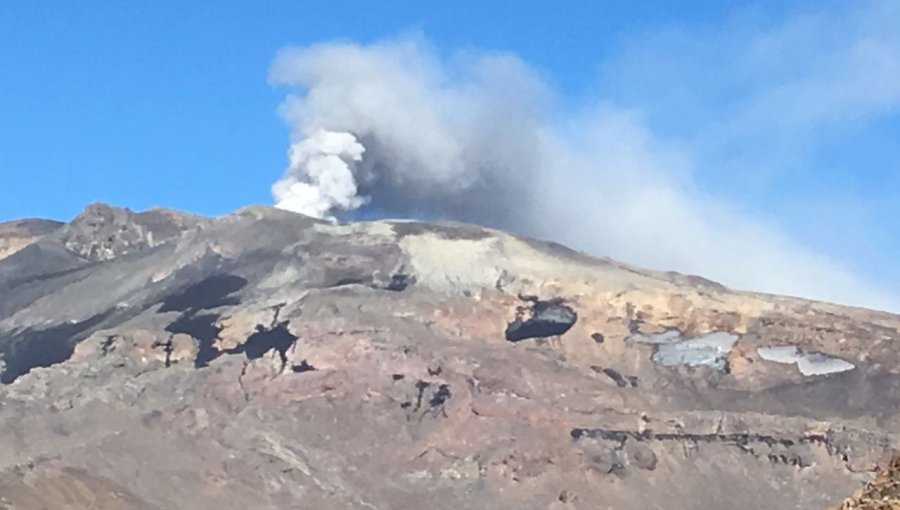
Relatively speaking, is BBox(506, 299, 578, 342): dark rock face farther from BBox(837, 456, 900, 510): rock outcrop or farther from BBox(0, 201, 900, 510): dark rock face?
BBox(837, 456, 900, 510): rock outcrop

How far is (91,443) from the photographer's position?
12194cm

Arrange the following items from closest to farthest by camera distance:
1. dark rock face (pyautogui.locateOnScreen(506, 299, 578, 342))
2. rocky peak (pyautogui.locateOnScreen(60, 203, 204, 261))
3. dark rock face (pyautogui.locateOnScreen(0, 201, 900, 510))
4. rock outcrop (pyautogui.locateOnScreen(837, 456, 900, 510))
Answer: rock outcrop (pyautogui.locateOnScreen(837, 456, 900, 510)), dark rock face (pyautogui.locateOnScreen(0, 201, 900, 510)), dark rock face (pyautogui.locateOnScreen(506, 299, 578, 342)), rocky peak (pyautogui.locateOnScreen(60, 203, 204, 261))

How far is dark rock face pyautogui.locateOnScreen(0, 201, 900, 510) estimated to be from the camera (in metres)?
123

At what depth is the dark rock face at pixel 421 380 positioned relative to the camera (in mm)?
123312

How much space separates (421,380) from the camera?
135125 mm

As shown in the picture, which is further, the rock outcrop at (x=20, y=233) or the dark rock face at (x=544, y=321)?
the rock outcrop at (x=20, y=233)

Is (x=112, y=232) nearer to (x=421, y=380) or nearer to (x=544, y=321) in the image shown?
(x=421, y=380)

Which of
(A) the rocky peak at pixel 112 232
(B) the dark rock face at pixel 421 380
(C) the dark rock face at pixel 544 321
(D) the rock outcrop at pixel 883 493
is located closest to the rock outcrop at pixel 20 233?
(A) the rocky peak at pixel 112 232

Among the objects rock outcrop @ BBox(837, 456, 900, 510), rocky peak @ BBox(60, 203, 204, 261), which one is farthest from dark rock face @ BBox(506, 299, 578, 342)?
rock outcrop @ BBox(837, 456, 900, 510)

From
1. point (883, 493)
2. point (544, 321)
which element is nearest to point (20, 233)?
point (544, 321)

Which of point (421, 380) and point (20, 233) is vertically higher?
point (20, 233)

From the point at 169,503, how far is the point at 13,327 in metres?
44.5

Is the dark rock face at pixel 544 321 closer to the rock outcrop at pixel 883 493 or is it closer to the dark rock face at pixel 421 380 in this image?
the dark rock face at pixel 421 380

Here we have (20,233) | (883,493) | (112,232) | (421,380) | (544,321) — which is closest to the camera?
(883,493)
